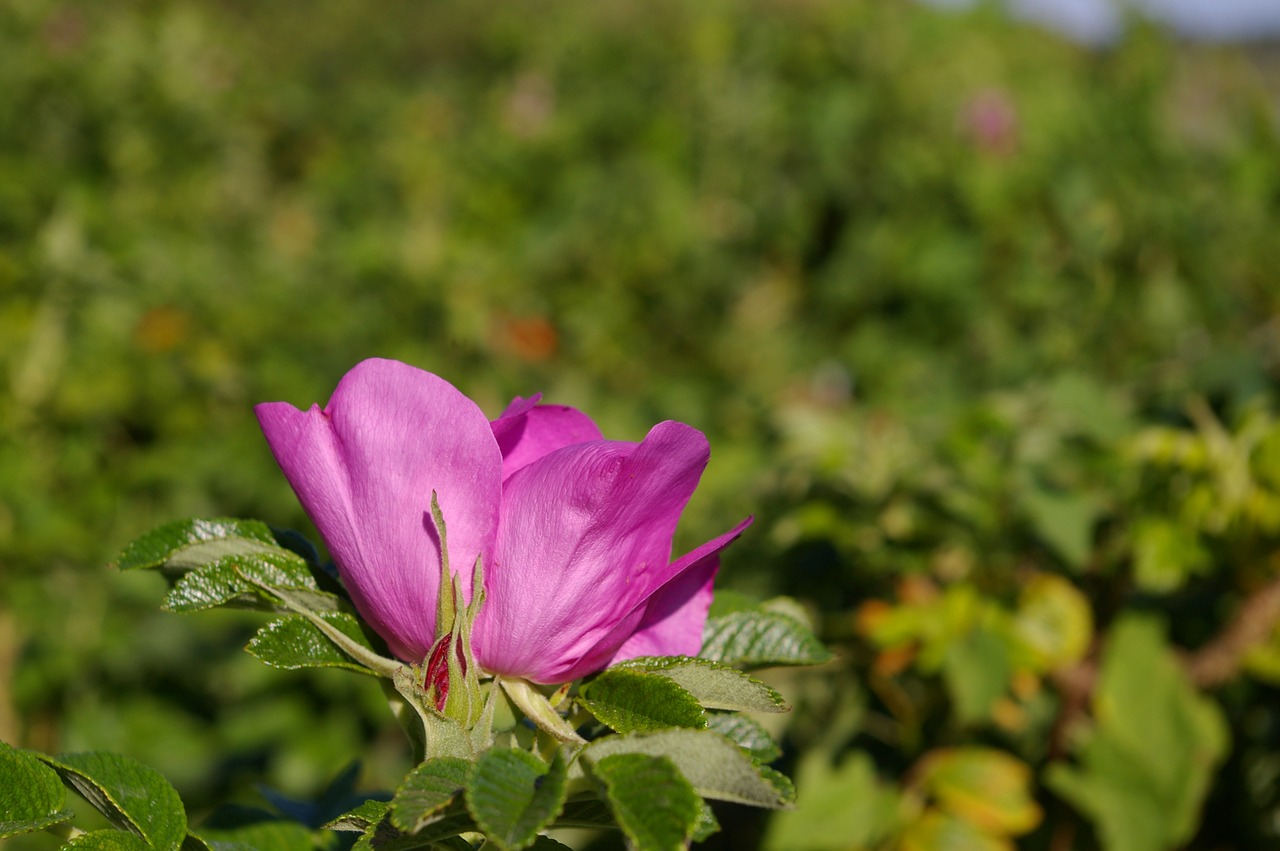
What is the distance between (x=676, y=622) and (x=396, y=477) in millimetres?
185

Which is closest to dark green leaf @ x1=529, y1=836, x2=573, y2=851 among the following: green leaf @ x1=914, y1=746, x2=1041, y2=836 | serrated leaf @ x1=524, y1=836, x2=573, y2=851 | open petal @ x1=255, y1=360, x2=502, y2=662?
serrated leaf @ x1=524, y1=836, x2=573, y2=851

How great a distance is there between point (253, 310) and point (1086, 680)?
6.40 ft

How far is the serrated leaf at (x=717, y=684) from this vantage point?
1.60ft

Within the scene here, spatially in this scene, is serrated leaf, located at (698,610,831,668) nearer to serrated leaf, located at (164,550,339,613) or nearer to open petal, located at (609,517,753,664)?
open petal, located at (609,517,753,664)

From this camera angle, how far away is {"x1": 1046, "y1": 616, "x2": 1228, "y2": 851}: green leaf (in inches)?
47.5

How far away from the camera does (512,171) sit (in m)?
4.15

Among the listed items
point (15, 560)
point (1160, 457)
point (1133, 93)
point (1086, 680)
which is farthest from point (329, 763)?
point (1133, 93)

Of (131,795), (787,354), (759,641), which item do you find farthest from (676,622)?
(787,354)

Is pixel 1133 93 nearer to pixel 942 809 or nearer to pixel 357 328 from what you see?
pixel 357 328

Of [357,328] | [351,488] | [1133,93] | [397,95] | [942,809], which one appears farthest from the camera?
[397,95]

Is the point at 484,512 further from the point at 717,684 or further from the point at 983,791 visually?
the point at 983,791

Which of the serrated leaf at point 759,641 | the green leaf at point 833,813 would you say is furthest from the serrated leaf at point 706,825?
the green leaf at point 833,813

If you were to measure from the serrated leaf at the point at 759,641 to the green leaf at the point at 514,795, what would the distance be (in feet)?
0.63

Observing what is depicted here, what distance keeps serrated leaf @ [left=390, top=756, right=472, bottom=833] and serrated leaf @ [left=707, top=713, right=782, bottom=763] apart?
182 mm
